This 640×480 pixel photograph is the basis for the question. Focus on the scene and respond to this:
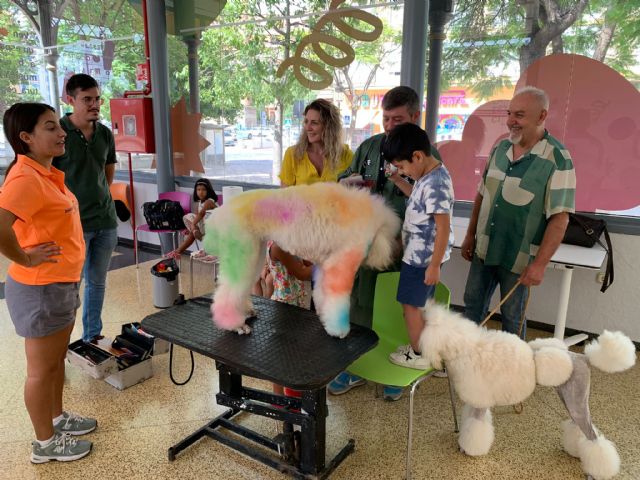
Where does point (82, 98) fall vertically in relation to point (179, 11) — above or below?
below

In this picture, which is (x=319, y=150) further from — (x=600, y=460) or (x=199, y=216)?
(x=600, y=460)

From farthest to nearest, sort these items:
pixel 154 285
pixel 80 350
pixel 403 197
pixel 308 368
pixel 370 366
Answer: pixel 154 285, pixel 80 350, pixel 403 197, pixel 370 366, pixel 308 368

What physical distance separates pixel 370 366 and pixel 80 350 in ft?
5.57

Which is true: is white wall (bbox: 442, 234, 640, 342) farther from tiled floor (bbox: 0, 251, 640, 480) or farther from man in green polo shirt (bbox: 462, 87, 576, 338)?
man in green polo shirt (bbox: 462, 87, 576, 338)

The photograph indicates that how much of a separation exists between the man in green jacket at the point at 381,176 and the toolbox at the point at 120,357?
106 cm

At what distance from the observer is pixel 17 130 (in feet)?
5.41

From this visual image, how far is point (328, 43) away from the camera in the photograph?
144 inches

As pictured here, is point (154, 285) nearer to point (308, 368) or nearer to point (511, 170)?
point (308, 368)

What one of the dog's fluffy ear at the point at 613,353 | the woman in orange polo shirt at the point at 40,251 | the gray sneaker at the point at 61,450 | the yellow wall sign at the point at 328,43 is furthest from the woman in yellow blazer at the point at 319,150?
the yellow wall sign at the point at 328,43

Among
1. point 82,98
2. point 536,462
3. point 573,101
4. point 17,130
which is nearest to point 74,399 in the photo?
point 17,130

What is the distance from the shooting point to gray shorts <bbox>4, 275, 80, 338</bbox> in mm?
1704

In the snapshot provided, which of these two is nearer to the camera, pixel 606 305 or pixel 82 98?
pixel 82 98

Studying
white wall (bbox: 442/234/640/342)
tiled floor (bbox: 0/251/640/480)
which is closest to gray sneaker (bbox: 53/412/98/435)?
tiled floor (bbox: 0/251/640/480)

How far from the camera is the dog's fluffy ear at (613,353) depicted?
1.61 m
